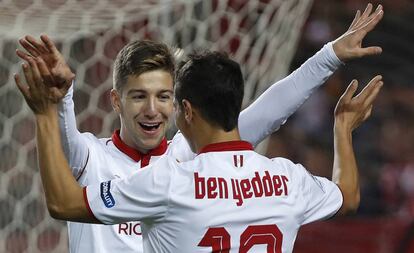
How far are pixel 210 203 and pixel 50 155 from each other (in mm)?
384

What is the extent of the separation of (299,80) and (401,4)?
16.7ft

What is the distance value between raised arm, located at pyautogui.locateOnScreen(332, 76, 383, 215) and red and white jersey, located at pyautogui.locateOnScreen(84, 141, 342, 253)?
0.25 metres

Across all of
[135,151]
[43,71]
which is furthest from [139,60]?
[43,71]

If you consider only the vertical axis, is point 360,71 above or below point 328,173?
above

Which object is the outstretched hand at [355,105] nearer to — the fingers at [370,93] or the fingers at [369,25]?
the fingers at [370,93]

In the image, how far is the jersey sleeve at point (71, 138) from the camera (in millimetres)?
2646

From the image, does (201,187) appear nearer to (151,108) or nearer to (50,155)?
(50,155)

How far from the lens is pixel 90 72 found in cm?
438

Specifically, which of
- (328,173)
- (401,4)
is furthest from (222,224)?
(401,4)

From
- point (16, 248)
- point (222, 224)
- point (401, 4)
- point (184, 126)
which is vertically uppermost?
point (401, 4)

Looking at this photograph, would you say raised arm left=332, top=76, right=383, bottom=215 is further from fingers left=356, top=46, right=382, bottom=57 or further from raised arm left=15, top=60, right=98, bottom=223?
raised arm left=15, top=60, right=98, bottom=223

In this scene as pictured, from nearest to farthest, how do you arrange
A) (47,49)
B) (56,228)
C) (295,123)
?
(47,49), (56,228), (295,123)

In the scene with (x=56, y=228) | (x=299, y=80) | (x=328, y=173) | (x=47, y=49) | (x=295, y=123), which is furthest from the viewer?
(x=295, y=123)

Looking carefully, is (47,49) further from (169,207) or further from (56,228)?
(56,228)
